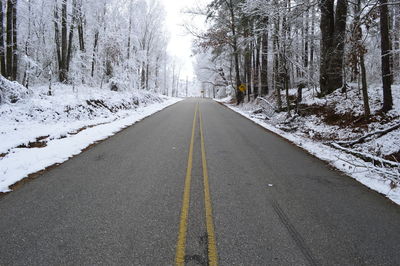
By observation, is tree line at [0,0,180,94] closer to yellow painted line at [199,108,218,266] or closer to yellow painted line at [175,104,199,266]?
yellow painted line at [175,104,199,266]

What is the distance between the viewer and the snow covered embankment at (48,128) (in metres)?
5.76

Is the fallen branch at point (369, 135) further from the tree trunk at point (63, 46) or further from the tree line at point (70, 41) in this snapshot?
the tree trunk at point (63, 46)

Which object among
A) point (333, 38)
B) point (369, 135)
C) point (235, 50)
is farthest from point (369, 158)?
point (235, 50)

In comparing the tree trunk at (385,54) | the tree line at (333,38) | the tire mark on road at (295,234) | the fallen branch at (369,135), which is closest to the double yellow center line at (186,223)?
the tire mark on road at (295,234)

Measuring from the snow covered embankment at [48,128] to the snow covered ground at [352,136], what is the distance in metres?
7.72

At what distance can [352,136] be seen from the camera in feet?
26.7

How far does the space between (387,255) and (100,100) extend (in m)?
16.0

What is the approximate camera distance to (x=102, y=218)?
3.41 meters

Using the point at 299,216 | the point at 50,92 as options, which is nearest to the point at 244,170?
the point at 299,216

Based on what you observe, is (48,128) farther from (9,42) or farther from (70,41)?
(70,41)

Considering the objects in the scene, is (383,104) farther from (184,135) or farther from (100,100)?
(100,100)

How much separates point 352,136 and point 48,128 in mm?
12105

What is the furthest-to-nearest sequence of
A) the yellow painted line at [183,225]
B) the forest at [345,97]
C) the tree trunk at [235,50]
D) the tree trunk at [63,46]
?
the tree trunk at [235,50], the tree trunk at [63,46], the forest at [345,97], the yellow painted line at [183,225]

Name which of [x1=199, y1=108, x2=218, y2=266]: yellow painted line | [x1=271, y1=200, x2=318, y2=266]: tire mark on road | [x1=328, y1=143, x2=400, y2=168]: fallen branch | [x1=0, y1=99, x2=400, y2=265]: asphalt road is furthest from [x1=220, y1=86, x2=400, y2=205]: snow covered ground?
[x1=199, y1=108, x2=218, y2=266]: yellow painted line
